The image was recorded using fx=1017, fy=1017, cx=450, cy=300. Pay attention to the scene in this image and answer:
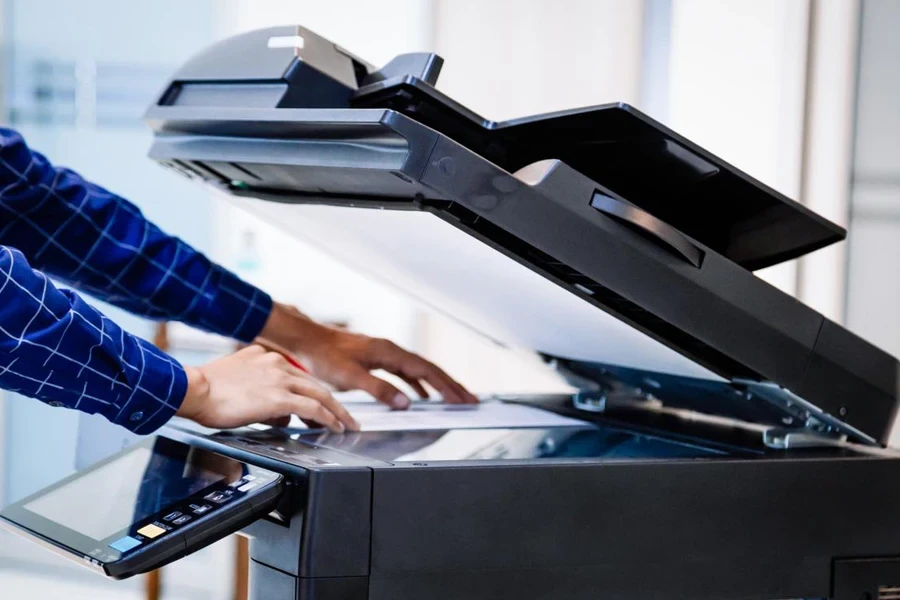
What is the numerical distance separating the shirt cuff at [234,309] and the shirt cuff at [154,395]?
1.13 feet

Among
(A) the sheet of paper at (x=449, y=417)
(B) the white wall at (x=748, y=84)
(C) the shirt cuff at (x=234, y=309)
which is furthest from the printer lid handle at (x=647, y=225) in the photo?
(B) the white wall at (x=748, y=84)

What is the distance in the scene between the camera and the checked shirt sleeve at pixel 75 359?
0.75m

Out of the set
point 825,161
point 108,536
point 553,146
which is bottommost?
point 108,536

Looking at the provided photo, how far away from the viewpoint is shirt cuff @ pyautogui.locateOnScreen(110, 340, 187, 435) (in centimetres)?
81

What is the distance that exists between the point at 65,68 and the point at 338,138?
2755 mm

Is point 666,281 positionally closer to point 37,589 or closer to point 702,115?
point 702,115

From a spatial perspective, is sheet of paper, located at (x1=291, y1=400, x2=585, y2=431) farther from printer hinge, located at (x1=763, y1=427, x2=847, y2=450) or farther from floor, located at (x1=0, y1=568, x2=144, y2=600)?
floor, located at (x1=0, y1=568, x2=144, y2=600)

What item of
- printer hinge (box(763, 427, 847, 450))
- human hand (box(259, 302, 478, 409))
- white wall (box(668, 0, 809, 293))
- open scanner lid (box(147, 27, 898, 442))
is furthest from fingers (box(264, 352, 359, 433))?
white wall (box(668, 0, 809, 293))

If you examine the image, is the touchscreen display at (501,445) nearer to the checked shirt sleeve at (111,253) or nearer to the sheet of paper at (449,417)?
the sheet of paper at (449,417)

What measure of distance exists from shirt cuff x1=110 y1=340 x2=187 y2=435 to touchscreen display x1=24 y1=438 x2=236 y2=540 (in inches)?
1.1

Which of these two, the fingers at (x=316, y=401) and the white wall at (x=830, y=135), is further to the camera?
the white wall at (x=830, y=135)

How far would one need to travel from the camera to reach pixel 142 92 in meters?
3.15

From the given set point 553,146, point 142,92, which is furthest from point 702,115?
point 142,92

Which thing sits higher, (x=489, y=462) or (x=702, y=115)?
(x=702, y=115)
